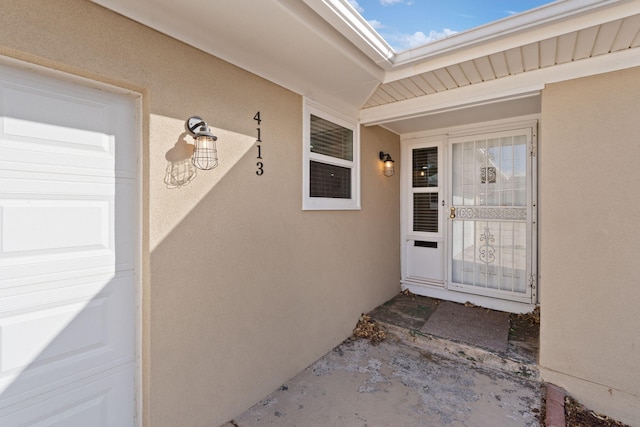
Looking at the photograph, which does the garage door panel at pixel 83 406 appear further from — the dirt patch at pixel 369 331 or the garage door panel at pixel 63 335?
the dirt patch at pixel 369 331

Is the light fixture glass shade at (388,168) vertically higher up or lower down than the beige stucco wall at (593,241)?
higher up

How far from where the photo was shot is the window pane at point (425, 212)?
15.5 ft

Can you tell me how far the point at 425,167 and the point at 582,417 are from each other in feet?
11.2

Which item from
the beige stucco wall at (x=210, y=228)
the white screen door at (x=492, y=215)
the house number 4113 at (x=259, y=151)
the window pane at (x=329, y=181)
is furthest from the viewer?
the white screen door at (x=492, y=215)

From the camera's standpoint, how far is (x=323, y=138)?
3396mm

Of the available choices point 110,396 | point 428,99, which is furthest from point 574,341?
point 110,396

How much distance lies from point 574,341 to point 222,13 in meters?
3.86

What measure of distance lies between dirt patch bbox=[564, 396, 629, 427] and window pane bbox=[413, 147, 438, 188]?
3.01m

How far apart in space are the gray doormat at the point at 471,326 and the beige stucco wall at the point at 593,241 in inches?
22.4

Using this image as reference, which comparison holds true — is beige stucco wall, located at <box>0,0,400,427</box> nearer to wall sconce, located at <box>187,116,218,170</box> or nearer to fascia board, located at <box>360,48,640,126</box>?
wall sconce, located at <box>187,116,218,170</box>

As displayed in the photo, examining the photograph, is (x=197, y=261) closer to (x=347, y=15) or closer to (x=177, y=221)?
(x=177, y=221)

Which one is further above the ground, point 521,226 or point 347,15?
point 347,15

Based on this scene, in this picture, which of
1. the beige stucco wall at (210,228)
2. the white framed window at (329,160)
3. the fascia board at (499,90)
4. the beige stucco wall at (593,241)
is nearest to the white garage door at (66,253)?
the beige stucco wall at (210,228)

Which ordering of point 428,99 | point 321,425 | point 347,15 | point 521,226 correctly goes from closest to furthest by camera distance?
point 347,15 < point 321,425 < point 428,99 < point 521,226
